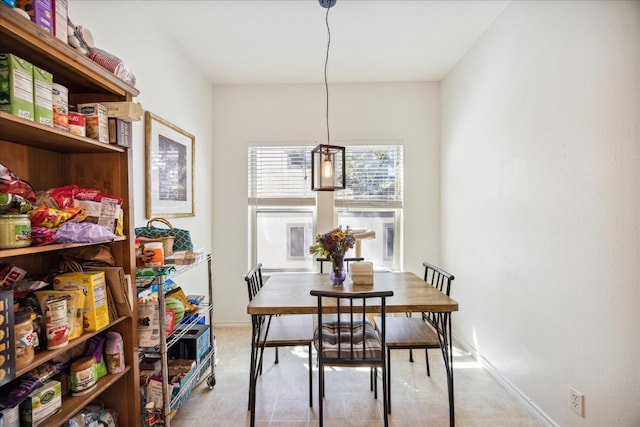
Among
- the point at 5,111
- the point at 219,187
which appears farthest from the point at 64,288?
the point at 219,187

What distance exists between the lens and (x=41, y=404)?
45.2 inches

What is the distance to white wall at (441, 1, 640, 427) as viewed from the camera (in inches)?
53.3

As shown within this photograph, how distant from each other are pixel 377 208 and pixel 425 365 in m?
1.54

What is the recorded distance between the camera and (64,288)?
4.19 feet

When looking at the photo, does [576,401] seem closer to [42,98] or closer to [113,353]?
[113,353]

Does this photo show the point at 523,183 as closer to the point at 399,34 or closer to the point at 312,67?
the point at 399,34

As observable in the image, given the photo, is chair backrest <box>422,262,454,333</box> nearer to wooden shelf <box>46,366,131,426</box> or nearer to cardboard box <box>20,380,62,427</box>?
wooden shelf <box>46,366,131,426</box>

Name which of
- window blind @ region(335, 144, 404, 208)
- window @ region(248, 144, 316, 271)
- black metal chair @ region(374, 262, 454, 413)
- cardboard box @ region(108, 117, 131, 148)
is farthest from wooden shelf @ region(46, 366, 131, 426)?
window blind @ region(335, 144, 404, 208)

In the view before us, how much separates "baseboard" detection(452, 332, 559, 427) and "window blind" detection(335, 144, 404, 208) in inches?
57.1

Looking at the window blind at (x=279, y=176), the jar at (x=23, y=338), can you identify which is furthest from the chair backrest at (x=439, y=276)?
the jar at (x=23, y=338)

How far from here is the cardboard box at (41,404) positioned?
1.11 m

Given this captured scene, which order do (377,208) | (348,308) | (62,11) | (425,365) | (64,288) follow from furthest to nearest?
(377,208), (425,365), (348,308), (64,288), (62,11)

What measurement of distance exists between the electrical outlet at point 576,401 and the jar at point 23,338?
93.8 inches

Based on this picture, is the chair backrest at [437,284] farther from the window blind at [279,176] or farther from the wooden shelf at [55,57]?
the wooden shelf at [55,57]
